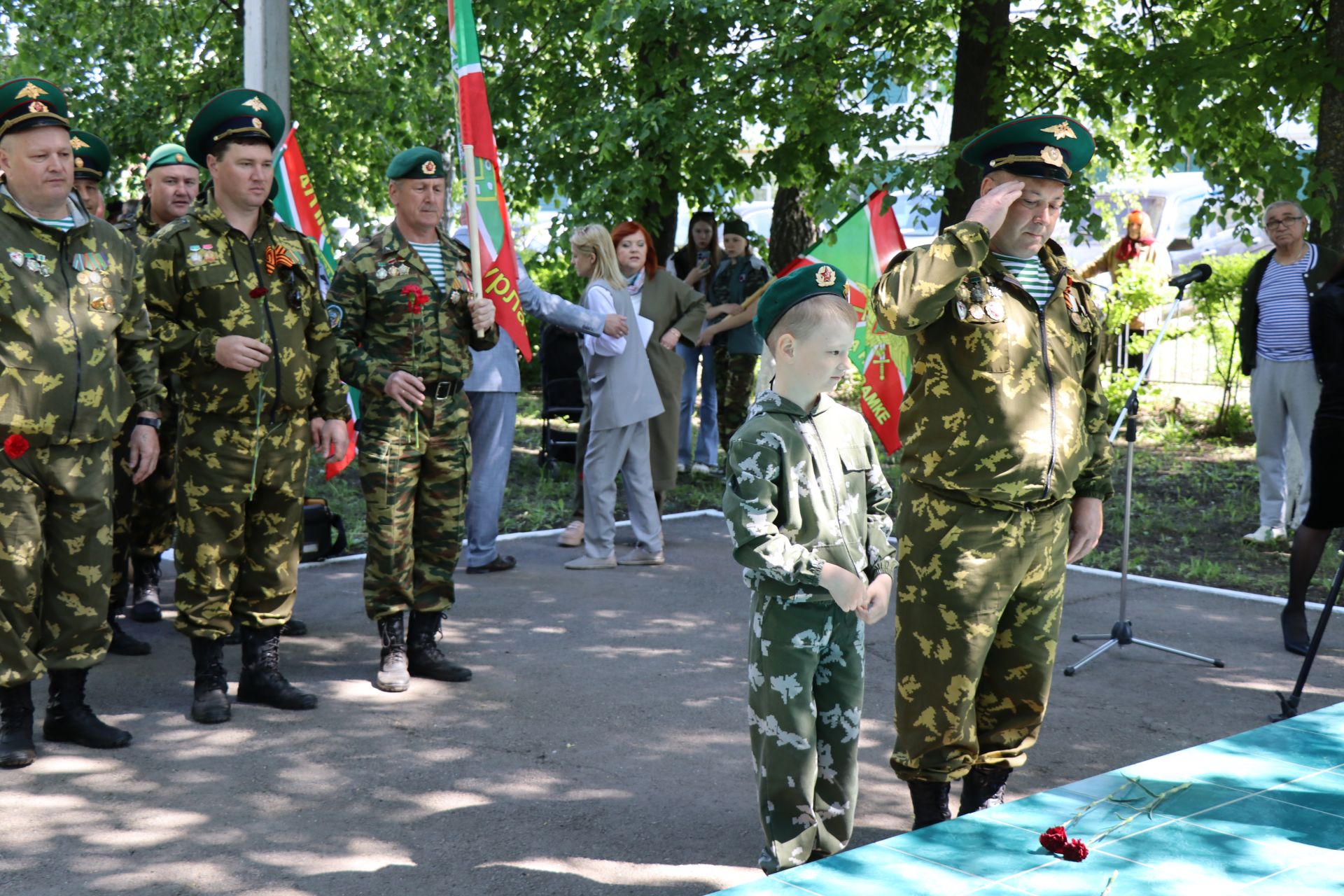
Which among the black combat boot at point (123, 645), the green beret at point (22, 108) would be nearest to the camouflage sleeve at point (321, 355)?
the green beret at point (22, 108)

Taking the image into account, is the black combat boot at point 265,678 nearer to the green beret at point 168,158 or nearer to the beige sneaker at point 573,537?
the green beret at point 168,158

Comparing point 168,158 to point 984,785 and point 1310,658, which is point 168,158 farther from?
point 1310,658

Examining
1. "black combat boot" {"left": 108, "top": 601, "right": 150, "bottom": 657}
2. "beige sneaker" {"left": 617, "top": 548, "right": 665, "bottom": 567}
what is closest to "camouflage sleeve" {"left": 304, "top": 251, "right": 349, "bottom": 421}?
"black combat boot" {"left": 108, "top": 601, "right": 150, "bottom": 657}

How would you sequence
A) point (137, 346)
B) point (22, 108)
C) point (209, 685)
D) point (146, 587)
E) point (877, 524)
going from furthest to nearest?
point (146, 587) < point (209, 685) < point (137, 346) < point (22, 108) < point (877, 524)

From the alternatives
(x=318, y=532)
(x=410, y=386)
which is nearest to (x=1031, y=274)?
(x=410, y=386)

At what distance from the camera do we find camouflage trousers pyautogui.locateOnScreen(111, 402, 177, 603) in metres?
6.59

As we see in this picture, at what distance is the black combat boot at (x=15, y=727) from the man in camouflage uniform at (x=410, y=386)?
145cm

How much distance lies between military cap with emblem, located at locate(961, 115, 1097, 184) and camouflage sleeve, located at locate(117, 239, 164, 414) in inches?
126

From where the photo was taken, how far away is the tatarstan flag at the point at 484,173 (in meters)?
6.39

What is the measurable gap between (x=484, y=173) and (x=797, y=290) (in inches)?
132

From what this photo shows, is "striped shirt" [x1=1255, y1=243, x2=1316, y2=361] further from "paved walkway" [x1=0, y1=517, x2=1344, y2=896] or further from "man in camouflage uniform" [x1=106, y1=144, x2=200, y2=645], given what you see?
"man in camouflage uniform" [x1=106, y1=144, x2=200, y2=645]

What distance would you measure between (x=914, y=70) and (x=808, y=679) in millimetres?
9072

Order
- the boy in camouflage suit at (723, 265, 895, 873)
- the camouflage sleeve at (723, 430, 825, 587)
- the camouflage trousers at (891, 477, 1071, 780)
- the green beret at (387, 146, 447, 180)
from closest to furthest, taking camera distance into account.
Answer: the camouflage sleeve at (723, 430, 825, 587) → the boy in camouflage suit at (723, 265, 895, 873) → the camouflage trousers at (891, 477, 1071, 780) → the green beret at (387, 146, 447, 180)

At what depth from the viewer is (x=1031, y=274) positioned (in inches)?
150
